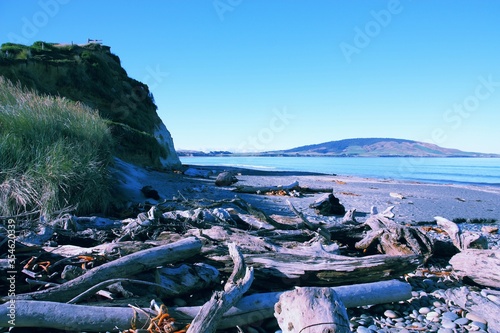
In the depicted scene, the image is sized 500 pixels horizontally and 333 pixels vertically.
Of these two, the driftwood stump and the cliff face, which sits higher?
the cliff face

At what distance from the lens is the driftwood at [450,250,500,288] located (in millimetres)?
3533

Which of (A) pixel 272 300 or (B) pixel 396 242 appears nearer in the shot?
(A) pixel 272 300

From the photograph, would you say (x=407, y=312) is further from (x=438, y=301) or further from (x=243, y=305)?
(x=243, y=305)

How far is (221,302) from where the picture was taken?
2252 millimetres

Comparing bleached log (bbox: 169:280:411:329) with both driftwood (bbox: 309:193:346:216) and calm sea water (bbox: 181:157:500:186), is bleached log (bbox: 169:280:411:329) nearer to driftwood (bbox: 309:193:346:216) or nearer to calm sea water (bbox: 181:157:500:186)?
driftwood (bbox: 309:193:346:216)

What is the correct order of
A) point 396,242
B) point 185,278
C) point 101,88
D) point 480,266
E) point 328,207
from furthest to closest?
point 101,88, point 328,207, point 396,242, point 480,266, point 185,278

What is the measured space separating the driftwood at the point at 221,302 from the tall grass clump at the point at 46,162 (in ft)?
12.9

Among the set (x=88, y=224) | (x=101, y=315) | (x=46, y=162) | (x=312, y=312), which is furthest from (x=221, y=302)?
(x=46, y=162)

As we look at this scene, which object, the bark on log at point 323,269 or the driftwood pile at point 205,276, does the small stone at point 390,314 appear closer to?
the driftwood pile at point 205,276

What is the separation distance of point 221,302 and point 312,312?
696mm

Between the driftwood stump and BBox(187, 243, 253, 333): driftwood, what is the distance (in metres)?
0.45

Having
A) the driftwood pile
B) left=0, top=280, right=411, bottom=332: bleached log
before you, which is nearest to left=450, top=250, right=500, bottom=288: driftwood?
the driftwood pile

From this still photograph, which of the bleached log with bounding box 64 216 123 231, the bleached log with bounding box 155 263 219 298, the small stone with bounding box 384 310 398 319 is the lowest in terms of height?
the small stone with bounding box 384 310 398 319

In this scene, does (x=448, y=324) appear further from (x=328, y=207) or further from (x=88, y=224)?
(x=328, y=207)
